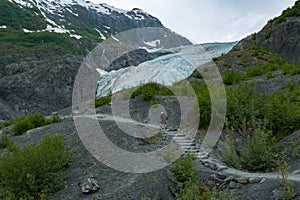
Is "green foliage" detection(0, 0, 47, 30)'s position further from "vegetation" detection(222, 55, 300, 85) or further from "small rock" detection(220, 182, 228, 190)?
"small rock" detection(220, 182, 228, 190)

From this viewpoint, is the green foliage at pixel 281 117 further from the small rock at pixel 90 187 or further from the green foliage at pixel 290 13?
the green foliage at pixel 290 13

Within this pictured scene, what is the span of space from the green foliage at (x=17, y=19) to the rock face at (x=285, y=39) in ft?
310

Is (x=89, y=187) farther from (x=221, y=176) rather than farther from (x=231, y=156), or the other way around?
(x=231, y=156)

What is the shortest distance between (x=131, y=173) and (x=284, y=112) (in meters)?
5.30

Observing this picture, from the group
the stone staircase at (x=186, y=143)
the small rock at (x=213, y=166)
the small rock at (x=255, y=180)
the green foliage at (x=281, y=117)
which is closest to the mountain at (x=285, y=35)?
the green foliage at (x=281, y=117)

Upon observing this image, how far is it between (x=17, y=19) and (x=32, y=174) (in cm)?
11652

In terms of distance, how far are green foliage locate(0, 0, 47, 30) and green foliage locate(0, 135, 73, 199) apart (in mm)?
107888

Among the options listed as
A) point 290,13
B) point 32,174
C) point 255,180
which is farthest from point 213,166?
point 290,13

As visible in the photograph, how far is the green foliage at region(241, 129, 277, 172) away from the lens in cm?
783

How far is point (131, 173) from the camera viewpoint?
774 centimetres

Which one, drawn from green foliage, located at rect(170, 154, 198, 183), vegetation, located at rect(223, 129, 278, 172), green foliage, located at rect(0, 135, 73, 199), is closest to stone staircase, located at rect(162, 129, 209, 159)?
vegetation, located at rect(223, 129, 278, 172)

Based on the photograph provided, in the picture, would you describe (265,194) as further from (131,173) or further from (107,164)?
(107,164)

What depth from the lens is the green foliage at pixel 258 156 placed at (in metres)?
7.83

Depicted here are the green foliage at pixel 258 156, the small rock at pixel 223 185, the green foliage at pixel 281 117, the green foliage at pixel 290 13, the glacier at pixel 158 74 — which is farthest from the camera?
the glacier at pixel 158 74
